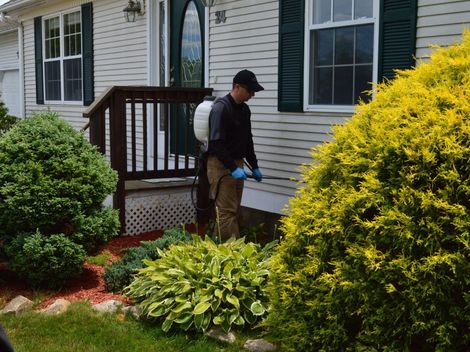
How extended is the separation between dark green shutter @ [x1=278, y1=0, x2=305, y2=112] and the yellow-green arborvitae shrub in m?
3.31

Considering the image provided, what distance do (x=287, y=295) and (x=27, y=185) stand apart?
9.34 ft

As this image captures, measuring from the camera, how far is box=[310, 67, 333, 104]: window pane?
20.8ft

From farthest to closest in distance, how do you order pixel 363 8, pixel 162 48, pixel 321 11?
pixel 162 48 → pixel 321 11 → pixel 363 8

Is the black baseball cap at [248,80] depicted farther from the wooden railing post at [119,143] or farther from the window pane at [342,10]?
the wooden railing post at [119,143]

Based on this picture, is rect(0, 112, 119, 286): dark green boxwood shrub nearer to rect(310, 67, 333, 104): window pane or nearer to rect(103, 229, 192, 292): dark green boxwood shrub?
rect(103, 229, 192, 292): dark green boxwood shrub

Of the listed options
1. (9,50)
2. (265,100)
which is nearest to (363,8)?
(265,100)

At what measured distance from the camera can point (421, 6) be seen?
17.6ft

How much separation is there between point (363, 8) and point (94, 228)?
313cm

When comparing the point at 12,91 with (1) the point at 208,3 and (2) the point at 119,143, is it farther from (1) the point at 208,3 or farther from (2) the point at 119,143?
(2) the point at 119,143

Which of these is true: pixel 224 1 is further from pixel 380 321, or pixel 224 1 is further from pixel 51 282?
pixel 380 321

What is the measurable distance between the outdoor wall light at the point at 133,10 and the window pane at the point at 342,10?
4.21 meters

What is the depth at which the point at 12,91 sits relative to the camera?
17.2 meters

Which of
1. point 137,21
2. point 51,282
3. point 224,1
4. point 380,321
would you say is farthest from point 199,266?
point 137,21

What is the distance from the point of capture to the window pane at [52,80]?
13016 millimetres
